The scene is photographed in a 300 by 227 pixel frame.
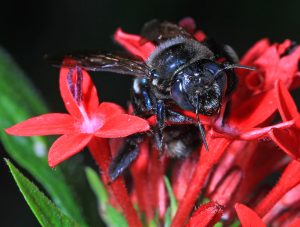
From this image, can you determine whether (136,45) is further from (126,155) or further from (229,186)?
(229,186)

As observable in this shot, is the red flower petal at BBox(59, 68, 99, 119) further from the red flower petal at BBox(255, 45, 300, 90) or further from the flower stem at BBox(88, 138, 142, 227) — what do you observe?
the red flower petal at BBox(255, 45, 300, 90)

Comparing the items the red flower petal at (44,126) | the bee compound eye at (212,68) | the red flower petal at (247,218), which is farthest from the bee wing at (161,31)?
the red flower petal at (247,218)

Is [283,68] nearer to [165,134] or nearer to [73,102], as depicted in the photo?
[165,134]

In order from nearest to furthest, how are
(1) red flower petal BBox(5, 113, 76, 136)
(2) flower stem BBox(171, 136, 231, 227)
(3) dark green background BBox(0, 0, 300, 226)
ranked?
(1) red flower petal BBox(5, 113, 76, 136)
(2) flower stem BBox(171, 136, 231, 227)
(3) dark green background BBox(0, 0, 300, 226)

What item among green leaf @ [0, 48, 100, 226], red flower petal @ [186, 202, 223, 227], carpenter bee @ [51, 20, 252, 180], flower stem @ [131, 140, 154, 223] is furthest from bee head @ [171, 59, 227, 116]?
green leaf @ [0, 48, 100, 226]

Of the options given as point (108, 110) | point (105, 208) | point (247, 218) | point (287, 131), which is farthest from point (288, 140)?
point (105, 208)

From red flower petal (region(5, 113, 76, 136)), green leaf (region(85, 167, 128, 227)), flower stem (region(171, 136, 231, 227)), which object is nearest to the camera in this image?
red flower petal (region(5, 113, 76, 136))
